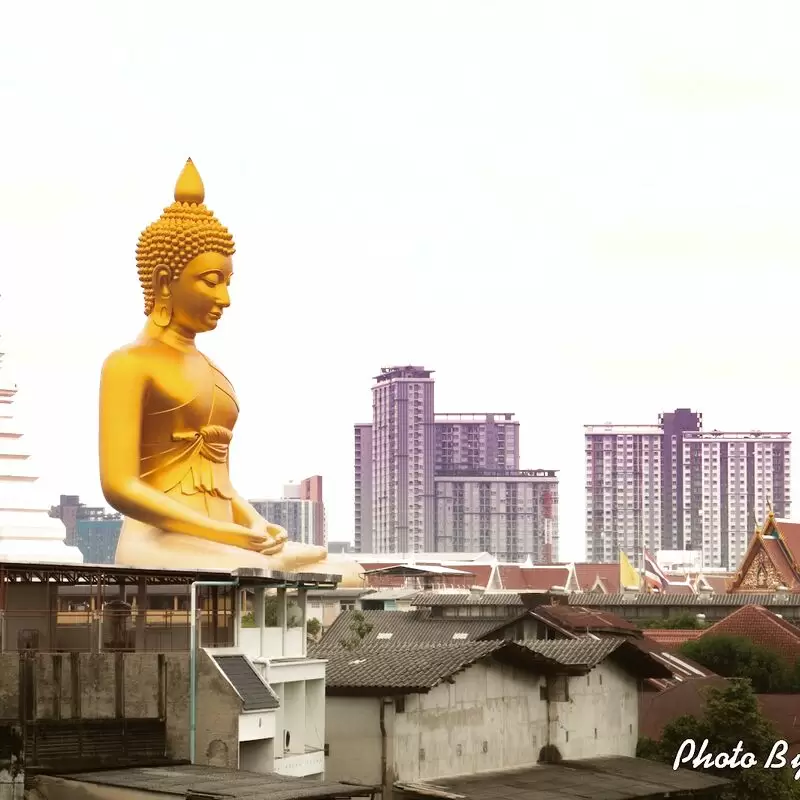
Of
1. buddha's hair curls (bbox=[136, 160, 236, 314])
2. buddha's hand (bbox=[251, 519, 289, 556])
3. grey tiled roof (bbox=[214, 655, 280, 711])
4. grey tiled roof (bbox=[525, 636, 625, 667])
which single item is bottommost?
grey tiled roof (bbox=[525, 636, 625, 667])

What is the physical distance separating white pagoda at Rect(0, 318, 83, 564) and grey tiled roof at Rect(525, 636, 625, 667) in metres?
32.1

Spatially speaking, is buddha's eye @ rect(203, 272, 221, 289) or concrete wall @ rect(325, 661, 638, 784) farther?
buddha's eye @ rect(203, 272, 221, 289)

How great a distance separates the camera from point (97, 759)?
2219 cm

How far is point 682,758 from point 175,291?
12040 millimetres

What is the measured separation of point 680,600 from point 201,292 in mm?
37854

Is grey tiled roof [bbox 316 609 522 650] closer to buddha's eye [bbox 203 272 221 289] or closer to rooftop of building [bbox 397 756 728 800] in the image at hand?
buddha's eye [bbox 203 272 221 289]

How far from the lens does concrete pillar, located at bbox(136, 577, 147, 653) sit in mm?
23719

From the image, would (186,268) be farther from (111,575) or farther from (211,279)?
(111,575)

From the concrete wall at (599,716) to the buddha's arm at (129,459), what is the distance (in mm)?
7735

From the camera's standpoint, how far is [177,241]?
3788 centimetres

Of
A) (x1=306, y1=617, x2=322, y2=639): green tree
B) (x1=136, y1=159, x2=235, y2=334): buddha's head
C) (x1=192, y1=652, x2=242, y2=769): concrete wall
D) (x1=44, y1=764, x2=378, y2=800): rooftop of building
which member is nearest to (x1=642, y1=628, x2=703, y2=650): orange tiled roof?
(x1=306, y1=617, x2=322, y2=639): green tree

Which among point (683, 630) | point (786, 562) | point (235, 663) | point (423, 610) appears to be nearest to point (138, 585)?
point (235, 663)

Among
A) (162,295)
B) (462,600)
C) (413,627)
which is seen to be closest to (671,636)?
(462,600)

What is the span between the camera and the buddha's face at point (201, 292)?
38.0 meters
